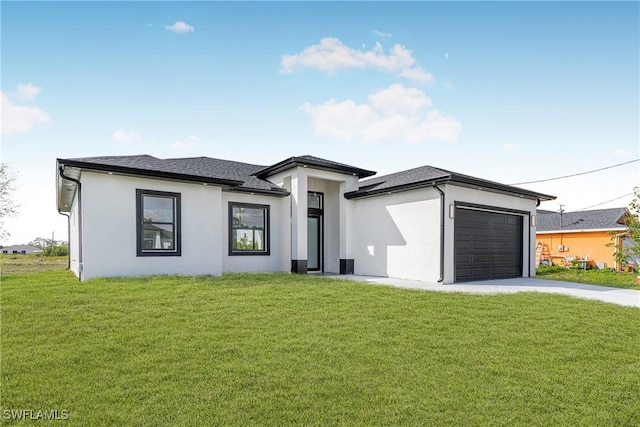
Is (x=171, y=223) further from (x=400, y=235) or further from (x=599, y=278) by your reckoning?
(x=599, y=278)

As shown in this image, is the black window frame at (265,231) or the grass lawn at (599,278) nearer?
the grass lawn at (599,278)

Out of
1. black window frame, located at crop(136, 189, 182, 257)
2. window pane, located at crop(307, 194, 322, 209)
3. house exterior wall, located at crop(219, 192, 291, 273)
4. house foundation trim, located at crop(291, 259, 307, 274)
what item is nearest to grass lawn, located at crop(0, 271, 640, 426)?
black window frame, located at crop(136, 189, 182, 257)

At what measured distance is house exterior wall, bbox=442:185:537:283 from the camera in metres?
9.79

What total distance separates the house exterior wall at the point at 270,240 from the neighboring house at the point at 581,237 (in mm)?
17483

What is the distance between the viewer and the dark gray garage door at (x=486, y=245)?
33.8 ft

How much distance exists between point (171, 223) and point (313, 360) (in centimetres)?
723

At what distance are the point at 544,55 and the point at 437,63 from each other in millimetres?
A: 3302

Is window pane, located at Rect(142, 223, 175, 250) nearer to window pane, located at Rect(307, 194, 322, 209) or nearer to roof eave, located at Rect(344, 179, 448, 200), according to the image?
window pane, located at Rect(307, 194, 322, 209)

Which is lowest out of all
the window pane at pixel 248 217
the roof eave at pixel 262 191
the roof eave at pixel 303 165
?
the window pane at pixel 248 217

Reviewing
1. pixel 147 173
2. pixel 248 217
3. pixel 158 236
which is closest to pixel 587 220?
pixel 248 217

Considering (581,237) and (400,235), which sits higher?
(400,235)

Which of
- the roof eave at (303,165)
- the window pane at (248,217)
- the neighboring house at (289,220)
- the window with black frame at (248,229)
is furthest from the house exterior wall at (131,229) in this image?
the roof eave at (303,165)

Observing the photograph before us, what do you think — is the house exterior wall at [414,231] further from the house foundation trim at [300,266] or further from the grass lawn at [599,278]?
the house foundation trim at [300,266]

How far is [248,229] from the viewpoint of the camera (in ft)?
38.7
